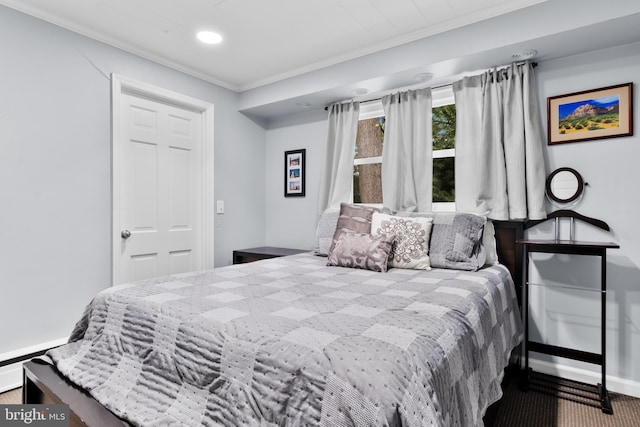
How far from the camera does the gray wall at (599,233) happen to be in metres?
2.20

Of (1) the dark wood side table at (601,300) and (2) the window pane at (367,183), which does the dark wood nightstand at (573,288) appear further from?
(2) the window pane at (367,183)

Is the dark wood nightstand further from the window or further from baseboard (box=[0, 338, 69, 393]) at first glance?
baseboard (box=[0, 338, 69, 393])

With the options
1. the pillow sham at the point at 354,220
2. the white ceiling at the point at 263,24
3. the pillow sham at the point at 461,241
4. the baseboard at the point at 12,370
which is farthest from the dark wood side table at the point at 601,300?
the baseboard at the point at 12,370

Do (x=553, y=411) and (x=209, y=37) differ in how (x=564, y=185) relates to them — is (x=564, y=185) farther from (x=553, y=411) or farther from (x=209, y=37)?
(x=209, y=37)

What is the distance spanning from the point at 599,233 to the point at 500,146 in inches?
33.6

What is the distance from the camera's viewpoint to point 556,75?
7.95 feet

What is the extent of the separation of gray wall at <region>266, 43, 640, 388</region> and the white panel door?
295 cm

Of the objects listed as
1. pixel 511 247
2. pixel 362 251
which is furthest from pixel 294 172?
pixel 511 247

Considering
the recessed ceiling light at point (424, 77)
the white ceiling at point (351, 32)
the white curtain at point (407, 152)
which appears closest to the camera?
the white ceiling at point (351, 32)

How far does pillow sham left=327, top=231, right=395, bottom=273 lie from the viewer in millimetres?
2273

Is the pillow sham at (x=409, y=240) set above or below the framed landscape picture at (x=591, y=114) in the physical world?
below

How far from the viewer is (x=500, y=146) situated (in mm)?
2521

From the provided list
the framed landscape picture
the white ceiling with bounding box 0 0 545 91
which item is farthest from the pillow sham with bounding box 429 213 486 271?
the white ceiling with bounding box 0 0 545 91

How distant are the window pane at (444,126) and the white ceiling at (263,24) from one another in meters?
0.71
